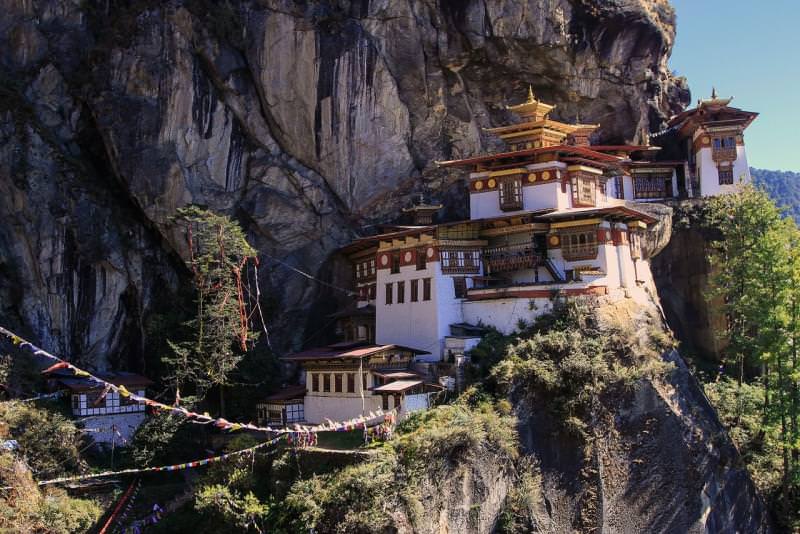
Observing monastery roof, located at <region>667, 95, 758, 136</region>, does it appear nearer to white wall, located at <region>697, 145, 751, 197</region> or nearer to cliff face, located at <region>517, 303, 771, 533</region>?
white wall, located at <region>697, 145, 751, 197</region>

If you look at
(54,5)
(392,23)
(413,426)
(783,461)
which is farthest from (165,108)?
(783,461)

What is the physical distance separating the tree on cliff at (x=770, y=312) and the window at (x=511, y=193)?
935cm

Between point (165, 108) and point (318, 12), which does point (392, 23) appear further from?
point (165, 108)

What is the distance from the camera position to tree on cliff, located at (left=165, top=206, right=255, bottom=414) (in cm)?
3903

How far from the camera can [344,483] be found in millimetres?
31266

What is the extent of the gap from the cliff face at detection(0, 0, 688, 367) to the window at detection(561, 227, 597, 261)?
9.71m

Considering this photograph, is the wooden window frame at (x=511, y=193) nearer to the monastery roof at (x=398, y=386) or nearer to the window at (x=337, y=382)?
the monastery roof at (x=398, y=386)

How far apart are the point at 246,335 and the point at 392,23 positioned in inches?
688

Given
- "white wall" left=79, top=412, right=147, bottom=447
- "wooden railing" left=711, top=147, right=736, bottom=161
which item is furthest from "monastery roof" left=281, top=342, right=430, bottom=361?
"wooden railing" left=711, top=147, right=736, bottom=161

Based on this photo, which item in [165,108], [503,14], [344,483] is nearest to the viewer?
[344,483]

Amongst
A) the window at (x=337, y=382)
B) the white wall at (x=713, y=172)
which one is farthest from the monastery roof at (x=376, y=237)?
the white wall at (x=713, y=172)

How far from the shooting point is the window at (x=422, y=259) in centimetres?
4156

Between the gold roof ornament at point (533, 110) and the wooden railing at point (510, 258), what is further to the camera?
the gold roof ornament at point (533, 110)

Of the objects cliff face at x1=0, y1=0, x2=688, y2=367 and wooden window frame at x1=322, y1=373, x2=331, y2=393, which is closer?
wooden window frame at x1=322, y1=373, x2=331, y2=393
